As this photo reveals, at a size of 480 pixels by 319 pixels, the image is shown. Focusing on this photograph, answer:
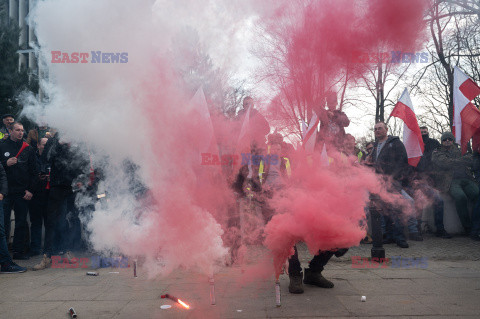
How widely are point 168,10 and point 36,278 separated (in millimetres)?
4358

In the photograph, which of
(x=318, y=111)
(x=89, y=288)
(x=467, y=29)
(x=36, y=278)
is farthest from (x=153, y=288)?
(x=467, y=29)

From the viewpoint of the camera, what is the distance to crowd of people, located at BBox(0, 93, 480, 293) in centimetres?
497

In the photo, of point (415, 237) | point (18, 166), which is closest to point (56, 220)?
point (18, 166)

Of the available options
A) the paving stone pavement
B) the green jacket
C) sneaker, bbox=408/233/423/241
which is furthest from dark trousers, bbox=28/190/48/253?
the green jacket

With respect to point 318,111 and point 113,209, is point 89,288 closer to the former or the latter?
point 113,209

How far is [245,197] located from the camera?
549 centimetres

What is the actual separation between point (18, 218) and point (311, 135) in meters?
5.74

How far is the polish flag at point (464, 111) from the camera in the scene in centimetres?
875

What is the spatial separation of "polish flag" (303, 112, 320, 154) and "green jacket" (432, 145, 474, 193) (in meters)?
5.29

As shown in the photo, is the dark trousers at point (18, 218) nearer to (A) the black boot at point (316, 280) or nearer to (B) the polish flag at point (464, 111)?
(A) the black boot at point (316, 280)

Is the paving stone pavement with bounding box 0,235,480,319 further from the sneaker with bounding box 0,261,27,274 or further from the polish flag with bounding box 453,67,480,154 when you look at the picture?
the polish flag with bounding box 453,67,480,154

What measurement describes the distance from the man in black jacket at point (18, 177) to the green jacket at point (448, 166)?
334 inches

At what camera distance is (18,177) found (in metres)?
7.13

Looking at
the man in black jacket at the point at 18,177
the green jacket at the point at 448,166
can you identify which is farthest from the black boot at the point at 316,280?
the green jacket at the point at 448,166
